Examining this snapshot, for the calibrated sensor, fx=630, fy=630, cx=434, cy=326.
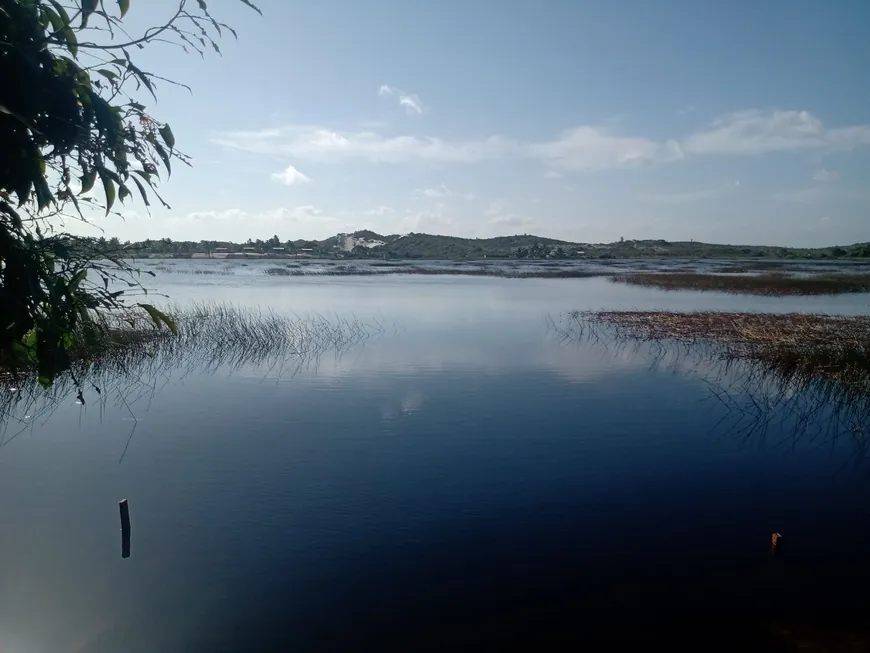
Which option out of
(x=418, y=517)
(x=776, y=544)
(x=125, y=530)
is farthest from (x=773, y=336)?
(x=125, y=530)

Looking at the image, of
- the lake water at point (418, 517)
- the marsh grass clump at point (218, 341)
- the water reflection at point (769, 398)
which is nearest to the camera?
the lake water at point (418, 517)

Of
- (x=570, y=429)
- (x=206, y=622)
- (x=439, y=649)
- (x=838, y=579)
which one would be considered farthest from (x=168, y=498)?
(x=838, y=579)

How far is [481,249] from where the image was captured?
12569 centimetres

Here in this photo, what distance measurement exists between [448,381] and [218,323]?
8.48m

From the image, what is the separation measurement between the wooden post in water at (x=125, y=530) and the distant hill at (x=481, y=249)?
94.6m

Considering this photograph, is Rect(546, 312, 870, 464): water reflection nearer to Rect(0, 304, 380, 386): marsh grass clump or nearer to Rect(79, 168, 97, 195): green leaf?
Rect(0, 304, 380, 386): marsh grass clump

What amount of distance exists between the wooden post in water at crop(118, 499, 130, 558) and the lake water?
4.2 inches

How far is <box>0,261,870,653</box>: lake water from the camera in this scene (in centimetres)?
575

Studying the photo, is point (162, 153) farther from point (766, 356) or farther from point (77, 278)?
point (766, 356)

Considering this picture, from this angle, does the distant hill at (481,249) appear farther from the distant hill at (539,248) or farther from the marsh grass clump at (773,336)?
the marsh grass clump at (773,336)

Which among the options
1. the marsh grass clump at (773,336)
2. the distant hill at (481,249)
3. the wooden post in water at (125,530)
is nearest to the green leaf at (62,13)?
the wooden post in water at (125,530)

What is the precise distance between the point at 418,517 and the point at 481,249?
393ft

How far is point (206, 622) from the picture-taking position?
18.7ft

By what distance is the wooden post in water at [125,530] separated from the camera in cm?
680
